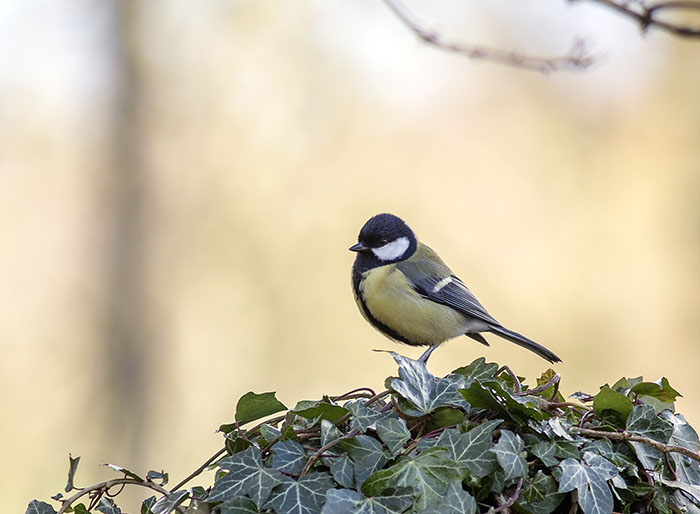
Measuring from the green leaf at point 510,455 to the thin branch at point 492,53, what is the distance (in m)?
1.06

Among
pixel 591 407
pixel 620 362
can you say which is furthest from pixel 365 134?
pixel 591 407

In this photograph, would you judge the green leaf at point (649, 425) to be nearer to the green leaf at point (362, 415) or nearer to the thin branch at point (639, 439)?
the thin branch at point (639, 439)

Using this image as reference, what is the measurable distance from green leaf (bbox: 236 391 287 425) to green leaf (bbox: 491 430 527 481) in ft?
1.09

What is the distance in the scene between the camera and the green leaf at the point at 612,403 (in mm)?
1031

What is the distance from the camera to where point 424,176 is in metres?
4.40

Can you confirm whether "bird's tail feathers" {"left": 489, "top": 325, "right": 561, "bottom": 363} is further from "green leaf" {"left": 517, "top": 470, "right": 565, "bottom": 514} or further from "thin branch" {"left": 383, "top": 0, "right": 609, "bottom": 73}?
"green leaf" {"left": 517, "top": 470, "right": 565, "bottom": 514}

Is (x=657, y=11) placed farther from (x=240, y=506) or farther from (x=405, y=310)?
(x=405, y=310)

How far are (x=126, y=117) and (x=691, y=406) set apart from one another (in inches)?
146

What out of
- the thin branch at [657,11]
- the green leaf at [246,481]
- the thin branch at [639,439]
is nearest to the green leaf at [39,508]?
the green leaf at [246,481]

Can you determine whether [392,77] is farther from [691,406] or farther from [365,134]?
[691,406]

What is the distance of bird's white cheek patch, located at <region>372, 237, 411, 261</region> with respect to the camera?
2.35 metres

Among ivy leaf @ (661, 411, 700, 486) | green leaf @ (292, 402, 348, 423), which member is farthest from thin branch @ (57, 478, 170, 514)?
ivy leaf @ (661, 411, 700, 486)

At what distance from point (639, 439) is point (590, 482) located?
124 mm

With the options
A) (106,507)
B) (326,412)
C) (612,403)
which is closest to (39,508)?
(106,507)
